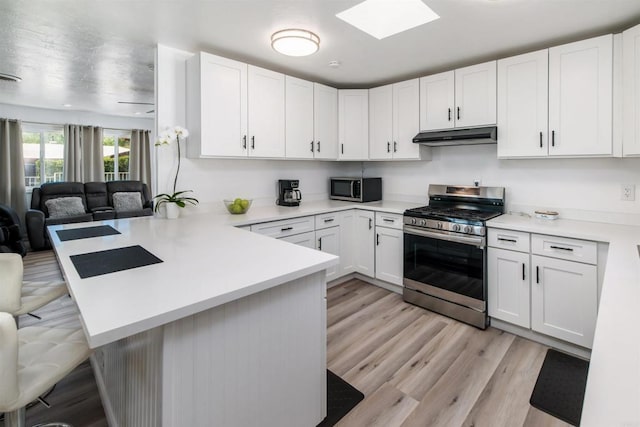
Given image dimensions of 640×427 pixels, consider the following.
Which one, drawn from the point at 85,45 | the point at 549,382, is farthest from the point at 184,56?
the point at 549,382

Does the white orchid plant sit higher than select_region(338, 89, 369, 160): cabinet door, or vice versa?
select_region(338, 89, 369, 160): cabinet door

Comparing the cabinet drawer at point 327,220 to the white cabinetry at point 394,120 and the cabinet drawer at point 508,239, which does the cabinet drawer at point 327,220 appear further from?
the cabinet drawer at point 508,239

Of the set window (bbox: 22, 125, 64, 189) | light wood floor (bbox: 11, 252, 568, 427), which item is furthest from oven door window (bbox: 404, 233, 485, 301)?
window (bbox: 22, 125, 64, 189)

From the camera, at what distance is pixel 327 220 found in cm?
342

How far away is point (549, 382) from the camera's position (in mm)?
2000

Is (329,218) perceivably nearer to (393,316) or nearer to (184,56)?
(393,316)

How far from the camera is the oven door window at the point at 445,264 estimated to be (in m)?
2.67

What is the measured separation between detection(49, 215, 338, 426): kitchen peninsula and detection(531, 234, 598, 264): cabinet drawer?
1749mm

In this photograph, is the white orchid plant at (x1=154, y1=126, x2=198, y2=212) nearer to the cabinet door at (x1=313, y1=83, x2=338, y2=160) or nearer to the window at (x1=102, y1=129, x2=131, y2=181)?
the cabinet door at (x1=313, y1=83, x2=338, y2=160)

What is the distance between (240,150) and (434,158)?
2076mm

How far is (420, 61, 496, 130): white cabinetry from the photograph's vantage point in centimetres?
288

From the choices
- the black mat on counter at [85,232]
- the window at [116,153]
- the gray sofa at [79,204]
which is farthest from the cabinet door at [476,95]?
the window at [116,153]

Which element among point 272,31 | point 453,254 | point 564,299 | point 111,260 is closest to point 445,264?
point 453,254

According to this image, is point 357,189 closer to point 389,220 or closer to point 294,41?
point 389,220
